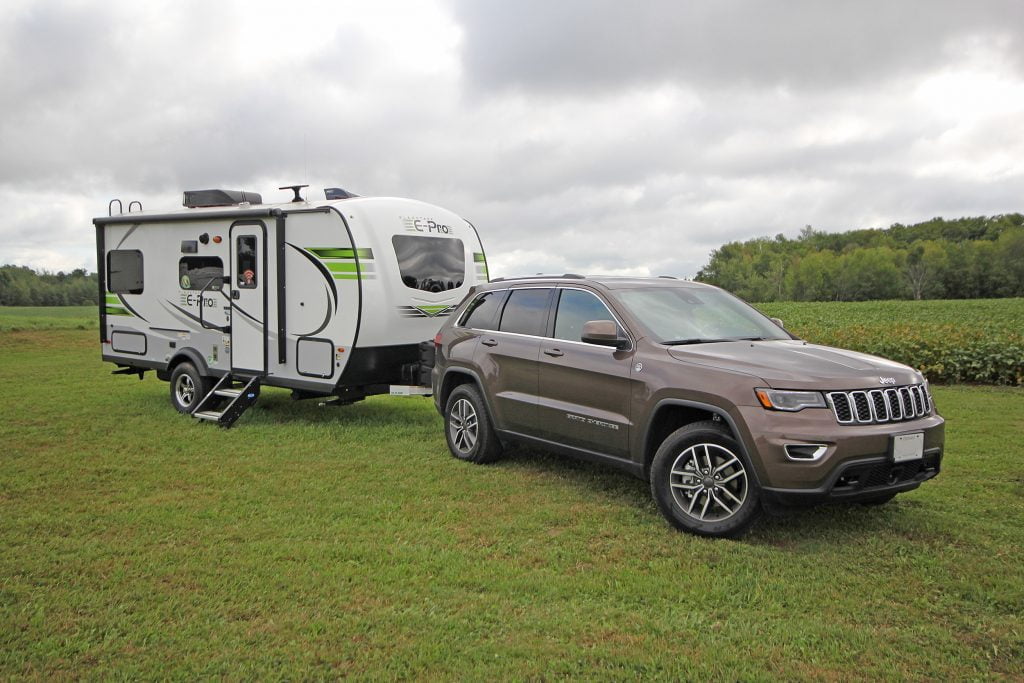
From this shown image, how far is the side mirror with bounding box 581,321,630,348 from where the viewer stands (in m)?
6.11

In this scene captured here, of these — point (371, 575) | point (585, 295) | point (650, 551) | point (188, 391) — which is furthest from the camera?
point (188, 391)

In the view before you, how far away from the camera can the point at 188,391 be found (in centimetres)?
1124

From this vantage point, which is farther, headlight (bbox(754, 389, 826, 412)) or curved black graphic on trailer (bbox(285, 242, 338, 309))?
curved black graphic on trailer (bbox(285, 242, 338, 309))

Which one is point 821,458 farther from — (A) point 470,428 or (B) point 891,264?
(B) point 891,264

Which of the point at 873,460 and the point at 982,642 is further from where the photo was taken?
the point at 873,460

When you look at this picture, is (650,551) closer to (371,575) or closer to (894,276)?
(371,575)

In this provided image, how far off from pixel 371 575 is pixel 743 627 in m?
→ 2.10

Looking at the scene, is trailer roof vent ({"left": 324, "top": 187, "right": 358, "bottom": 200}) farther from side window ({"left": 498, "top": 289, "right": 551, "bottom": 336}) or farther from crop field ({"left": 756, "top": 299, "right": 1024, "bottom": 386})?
crop field ({"left": 756, "top": 299, "right": 1024, "bottom": 386})

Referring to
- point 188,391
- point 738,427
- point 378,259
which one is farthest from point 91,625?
point 188,391

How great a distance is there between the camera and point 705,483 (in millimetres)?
5613

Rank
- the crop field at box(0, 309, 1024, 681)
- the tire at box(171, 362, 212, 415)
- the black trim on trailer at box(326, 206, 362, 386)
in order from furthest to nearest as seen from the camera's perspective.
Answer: the tire at box(171, 362, 212, 415)
the black trim on trailer at box(326, 206, 362, 386)
the crop field at box(0, 309, 1024, 681)

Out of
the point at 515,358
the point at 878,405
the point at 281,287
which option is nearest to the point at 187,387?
the point at 281,287

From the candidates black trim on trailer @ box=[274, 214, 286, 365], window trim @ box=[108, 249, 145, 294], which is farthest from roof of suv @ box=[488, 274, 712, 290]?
window trim @ box=[108, 249, 145, 294]

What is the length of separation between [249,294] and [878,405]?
756 cm
